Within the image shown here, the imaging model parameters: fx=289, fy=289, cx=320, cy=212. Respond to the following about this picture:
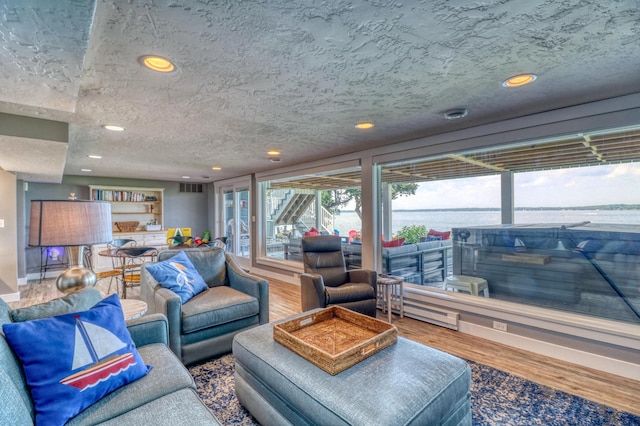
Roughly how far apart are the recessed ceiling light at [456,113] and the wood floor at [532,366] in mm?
2267

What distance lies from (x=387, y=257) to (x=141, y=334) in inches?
122

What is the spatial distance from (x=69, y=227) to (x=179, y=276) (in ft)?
3.50

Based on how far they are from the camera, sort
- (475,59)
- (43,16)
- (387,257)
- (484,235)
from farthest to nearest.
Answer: (387,257) → (484,235) → (475,59) → (43,16)

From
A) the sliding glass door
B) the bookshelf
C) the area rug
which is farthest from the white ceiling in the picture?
the bookshelf

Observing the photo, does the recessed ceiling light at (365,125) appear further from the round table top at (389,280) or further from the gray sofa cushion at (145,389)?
the gray sofa cushion at (145,389)

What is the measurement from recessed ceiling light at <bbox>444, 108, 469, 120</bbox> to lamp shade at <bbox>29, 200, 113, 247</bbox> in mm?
2998

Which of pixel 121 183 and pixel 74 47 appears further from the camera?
pixel 121 183

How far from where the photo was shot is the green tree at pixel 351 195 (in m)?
4.02

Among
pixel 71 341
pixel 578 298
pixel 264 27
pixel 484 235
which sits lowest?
pixel 578 298

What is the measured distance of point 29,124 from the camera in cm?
257

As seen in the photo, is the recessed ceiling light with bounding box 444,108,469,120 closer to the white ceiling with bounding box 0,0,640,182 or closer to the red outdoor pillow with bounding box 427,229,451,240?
the white ceiling with bounding box 0,0,640,182

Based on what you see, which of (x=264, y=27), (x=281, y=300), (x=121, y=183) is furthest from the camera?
(x=121, y=183)

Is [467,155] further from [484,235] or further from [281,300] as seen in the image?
[281,300]

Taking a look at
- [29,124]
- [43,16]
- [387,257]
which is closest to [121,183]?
[29,124]
